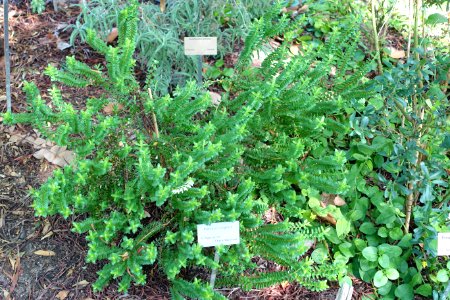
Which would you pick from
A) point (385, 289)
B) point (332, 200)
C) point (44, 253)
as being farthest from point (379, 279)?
point (44, 253)

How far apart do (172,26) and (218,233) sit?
1.45 meters

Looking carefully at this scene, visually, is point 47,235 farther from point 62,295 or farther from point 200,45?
point 200,45

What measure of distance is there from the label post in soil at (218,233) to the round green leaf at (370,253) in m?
0.84

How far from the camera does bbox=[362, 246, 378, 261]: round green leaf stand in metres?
2.64

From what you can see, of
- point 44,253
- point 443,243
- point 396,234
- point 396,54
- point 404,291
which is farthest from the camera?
point 396,54

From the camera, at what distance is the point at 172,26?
3088 millimetres

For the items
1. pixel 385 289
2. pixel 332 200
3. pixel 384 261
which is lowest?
pixel 385 289

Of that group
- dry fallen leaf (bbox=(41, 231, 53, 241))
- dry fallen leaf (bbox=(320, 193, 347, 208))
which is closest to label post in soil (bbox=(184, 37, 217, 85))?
dry fallen leaf (bbox=(320, 193, 347, 208))

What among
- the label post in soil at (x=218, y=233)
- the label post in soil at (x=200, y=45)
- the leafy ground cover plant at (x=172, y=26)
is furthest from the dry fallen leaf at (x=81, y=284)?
the label post in soil at (x=200, y=45)

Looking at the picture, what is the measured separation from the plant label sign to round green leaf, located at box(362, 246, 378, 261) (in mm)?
845

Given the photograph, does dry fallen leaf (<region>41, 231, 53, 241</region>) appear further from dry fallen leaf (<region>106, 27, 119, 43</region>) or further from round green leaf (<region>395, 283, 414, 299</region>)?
round green leaf (<region>395, 283, 414, 299</region>)

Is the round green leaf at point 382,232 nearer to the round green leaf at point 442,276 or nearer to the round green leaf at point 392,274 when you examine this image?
the round green leaf at point 392,274

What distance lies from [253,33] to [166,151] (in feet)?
2.42

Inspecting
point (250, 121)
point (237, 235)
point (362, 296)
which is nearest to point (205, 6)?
point (250, 121)
